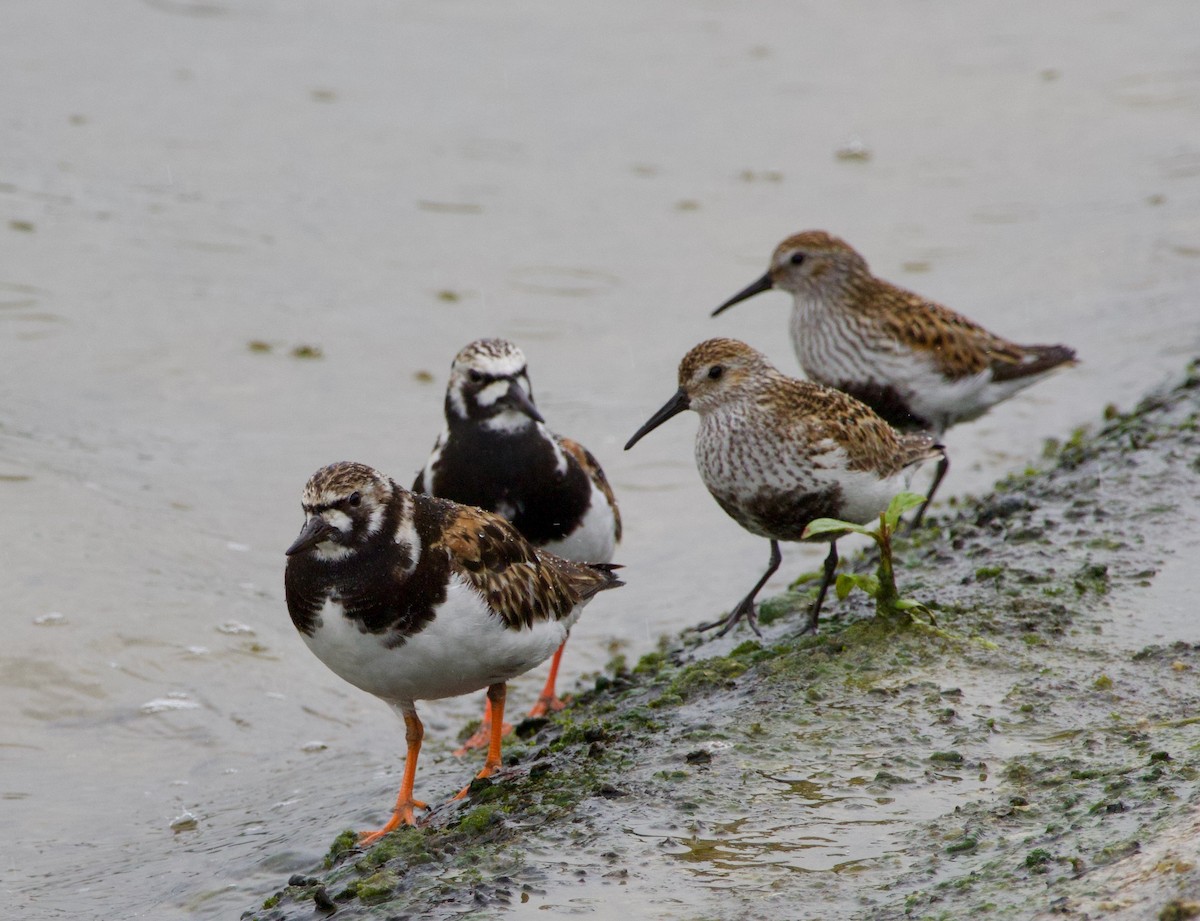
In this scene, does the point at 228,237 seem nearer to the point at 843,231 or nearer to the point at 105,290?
the point at 105,290

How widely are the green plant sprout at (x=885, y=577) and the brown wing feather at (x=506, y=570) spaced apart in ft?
3.01

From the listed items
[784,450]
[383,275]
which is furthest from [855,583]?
→ [383,275]

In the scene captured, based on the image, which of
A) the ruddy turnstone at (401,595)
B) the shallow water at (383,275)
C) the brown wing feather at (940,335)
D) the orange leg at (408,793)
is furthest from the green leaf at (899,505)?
the brown wing feather at (940,335)

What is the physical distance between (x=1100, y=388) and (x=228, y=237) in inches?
252

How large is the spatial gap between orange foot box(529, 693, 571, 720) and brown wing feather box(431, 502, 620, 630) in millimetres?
1357

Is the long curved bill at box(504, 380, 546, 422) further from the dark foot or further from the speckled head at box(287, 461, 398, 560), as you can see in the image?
the speckled head at box(287, 461, 398, 560)

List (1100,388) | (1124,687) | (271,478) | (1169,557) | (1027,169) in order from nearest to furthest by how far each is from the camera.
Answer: (1124,687) → (1169,557) → (271,478) → (1100,388) → (1027,169)

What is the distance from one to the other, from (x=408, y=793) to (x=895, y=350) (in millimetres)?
3790

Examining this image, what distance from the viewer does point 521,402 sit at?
619 cm

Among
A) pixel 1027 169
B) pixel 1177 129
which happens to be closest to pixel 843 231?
pixel 1027 169

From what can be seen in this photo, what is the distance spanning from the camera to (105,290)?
10367 mm

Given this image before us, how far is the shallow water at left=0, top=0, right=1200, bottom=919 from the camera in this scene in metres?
6.54

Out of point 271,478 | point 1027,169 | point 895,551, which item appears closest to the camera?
point 895,551

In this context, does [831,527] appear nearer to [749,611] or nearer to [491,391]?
[749,611]
